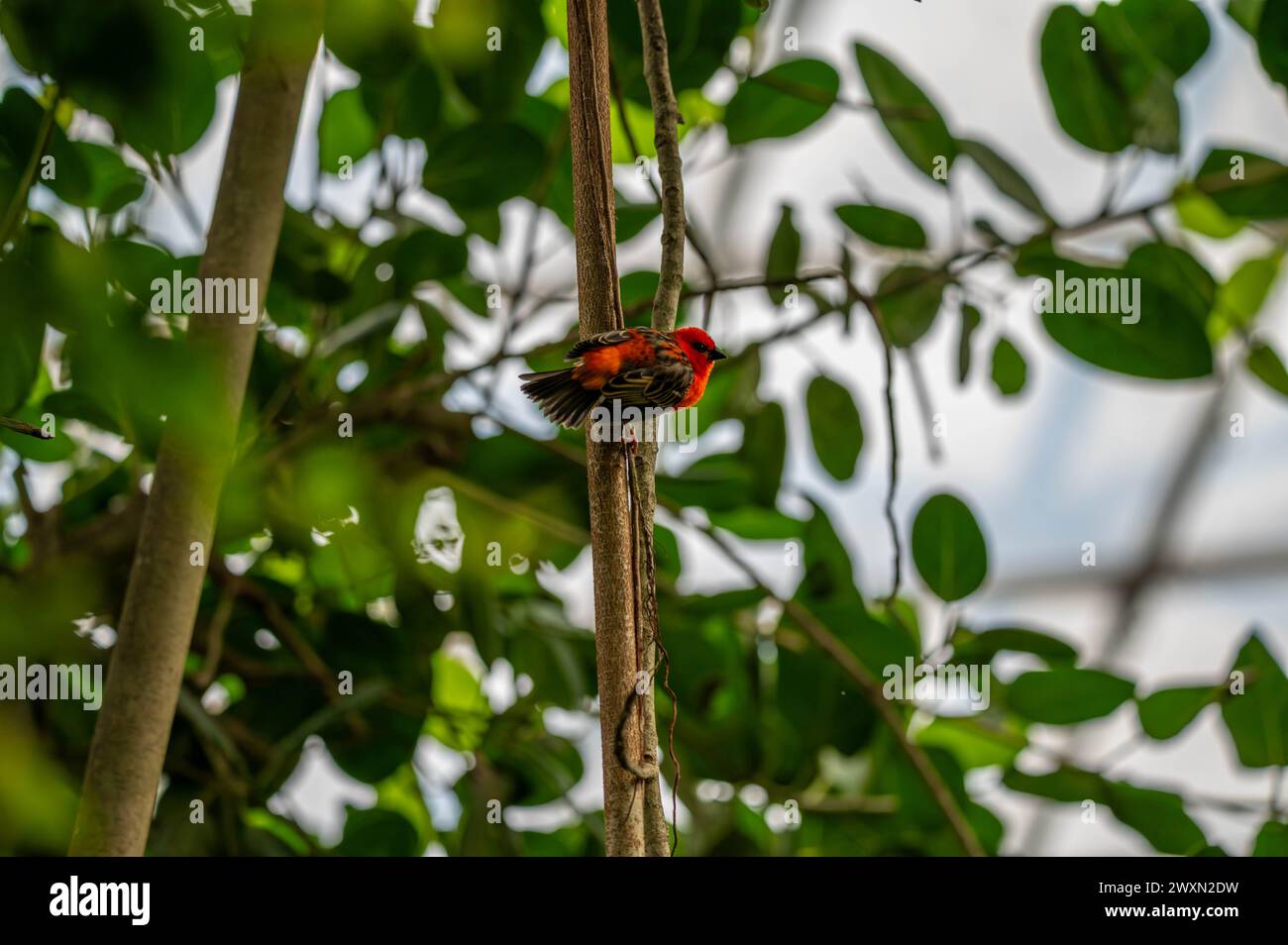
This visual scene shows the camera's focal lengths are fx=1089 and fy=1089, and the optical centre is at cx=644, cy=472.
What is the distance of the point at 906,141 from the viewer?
81 cm

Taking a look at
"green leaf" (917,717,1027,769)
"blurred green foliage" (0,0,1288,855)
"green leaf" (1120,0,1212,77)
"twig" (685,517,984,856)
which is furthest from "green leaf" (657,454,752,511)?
"green leaf" (1120,0,1212,77)

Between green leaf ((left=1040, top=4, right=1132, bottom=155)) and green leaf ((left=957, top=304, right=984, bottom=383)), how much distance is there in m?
0.16

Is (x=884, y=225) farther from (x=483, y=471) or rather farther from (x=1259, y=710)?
(x=1259, y=710)

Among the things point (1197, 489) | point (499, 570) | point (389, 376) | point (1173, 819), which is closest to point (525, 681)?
point (499, 570)

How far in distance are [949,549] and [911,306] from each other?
0.19 metres

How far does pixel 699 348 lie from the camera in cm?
41

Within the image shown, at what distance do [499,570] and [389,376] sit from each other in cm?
19

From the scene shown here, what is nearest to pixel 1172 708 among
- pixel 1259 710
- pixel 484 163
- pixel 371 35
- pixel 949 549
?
pixel 1259 710

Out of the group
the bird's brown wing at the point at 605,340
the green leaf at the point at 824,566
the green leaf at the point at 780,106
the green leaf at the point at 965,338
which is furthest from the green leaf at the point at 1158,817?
the bird's brown wing at the point at 605,340

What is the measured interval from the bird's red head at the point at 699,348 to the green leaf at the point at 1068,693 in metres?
0.53

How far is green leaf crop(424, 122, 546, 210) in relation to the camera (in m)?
0.78

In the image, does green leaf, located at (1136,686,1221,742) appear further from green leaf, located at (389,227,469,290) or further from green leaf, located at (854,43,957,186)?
green leaf, located at (389,227,469,290)

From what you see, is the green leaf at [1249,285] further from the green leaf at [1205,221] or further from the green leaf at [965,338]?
the green leaf at [965,338]
